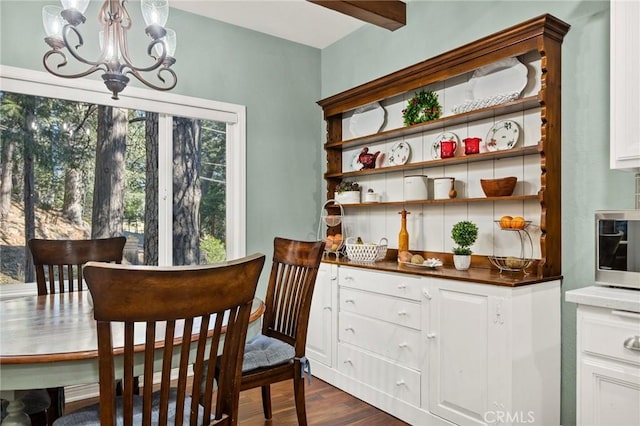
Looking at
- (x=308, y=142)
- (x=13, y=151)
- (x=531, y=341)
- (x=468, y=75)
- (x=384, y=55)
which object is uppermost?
(x=384, y=55)

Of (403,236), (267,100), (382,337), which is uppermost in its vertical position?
(267,100)

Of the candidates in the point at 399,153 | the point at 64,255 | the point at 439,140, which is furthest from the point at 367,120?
the point at 64,255

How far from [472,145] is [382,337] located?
132cm

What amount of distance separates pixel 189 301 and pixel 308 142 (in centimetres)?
298

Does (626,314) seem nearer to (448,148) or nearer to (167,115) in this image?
(448,148)

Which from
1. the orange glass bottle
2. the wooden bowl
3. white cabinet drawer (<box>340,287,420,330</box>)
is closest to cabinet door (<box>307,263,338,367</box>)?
white cabinet drawer (<box>340,287,420,330</box>)

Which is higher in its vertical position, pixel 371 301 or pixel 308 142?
pixel 308 142

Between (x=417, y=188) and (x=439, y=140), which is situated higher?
(x=439, y=140)

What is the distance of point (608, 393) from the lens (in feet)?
5.84

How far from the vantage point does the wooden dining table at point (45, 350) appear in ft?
4.20

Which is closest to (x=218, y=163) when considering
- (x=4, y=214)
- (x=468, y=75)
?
(x=4, y=214)

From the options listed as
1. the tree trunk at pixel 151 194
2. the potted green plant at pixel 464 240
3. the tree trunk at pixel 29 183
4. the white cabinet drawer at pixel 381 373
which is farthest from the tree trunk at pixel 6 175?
the potted green plant at pixel 464 240

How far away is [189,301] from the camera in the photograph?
3.88 feet

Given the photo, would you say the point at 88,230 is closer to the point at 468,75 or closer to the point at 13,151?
the point at 13,151
